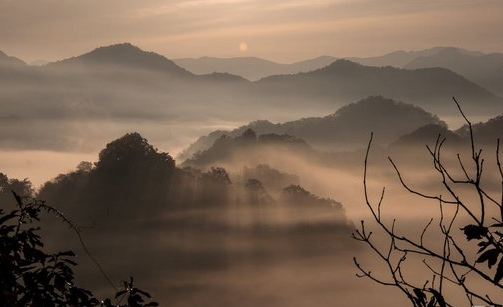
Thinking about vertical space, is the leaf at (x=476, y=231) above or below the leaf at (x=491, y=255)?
above

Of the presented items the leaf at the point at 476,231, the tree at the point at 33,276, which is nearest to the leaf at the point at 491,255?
the leaf at the point at 476,231

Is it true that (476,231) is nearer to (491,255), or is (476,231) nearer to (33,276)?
(491,255)

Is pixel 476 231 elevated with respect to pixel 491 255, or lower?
elevated

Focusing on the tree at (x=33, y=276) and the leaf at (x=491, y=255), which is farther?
the tree at (x=33, y=276)

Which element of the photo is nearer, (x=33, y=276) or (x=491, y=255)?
(x=491, y=255)

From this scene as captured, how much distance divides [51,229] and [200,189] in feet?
122

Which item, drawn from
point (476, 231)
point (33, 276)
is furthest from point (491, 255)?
point (33, 276)

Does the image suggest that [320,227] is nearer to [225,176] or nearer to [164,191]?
[225,176]

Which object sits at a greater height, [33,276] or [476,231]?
[33,276]

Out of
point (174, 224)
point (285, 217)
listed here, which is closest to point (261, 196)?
point (285, 217)

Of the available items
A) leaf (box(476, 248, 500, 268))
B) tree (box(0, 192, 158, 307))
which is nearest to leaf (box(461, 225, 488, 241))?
leaf (box(476, 248, 500, 268))

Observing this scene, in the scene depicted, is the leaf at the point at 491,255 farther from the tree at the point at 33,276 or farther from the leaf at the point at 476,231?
the tree at the point at 33,276

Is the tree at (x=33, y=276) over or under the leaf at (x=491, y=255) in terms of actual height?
over

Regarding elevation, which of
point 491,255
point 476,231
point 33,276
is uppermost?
point 33,276
